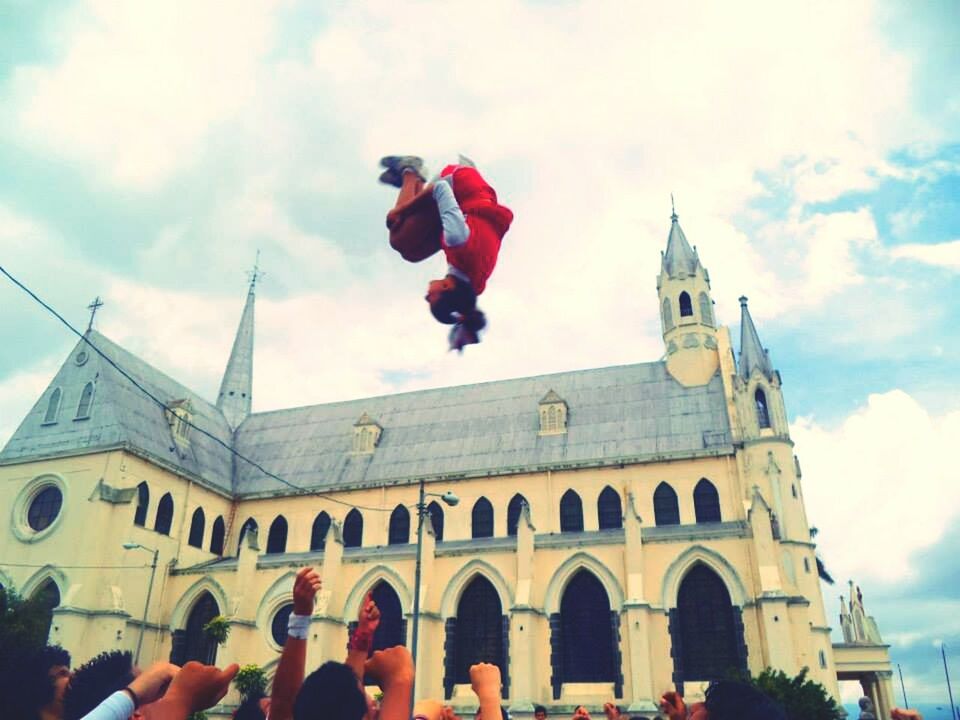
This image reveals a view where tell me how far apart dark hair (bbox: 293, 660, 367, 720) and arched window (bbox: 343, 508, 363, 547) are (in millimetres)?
33338

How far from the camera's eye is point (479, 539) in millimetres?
32750

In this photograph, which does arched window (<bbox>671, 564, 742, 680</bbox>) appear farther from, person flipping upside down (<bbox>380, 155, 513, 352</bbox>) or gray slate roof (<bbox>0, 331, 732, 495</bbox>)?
person flipping upside down (<bbox>380, 155, 513, 352</bbox>)

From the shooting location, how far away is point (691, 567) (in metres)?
27.8

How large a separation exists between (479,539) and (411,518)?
3.88 metres

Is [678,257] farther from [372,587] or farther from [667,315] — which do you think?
[372,587]

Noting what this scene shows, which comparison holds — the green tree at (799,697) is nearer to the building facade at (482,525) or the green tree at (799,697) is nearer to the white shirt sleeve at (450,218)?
the building facade at (482,525)

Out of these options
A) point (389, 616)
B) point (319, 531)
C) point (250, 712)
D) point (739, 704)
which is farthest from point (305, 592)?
point (319, 531)

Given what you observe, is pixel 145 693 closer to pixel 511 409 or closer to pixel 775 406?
pixel 775 406

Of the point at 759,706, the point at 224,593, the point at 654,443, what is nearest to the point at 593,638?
the point at 654,443

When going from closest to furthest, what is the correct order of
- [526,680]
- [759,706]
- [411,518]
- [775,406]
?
1. [759,706]
2. [526,680]
3. [775,406]
4. [411,518]

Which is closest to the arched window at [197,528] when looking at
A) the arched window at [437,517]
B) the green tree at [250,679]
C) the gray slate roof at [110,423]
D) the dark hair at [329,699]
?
the gray slate roof at [110,423]

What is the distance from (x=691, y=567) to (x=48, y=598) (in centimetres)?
2612

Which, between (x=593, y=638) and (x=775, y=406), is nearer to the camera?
(x=593, y=638)

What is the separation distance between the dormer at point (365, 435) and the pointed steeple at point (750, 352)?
19.0 meters
